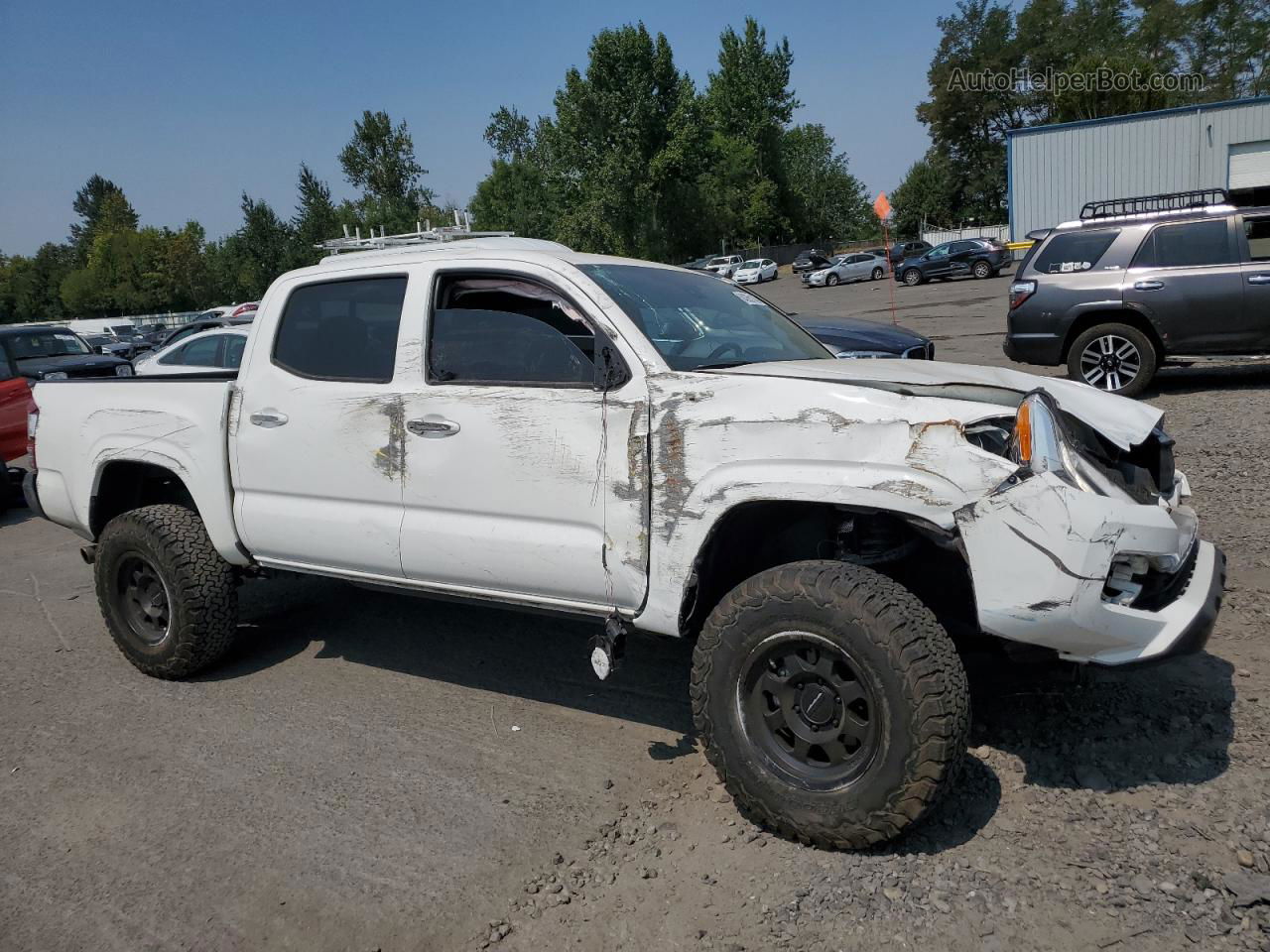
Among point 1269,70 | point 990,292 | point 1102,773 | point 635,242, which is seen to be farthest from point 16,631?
point 1269,70

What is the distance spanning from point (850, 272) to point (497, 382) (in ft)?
140

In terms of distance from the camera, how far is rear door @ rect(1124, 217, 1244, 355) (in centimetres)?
912

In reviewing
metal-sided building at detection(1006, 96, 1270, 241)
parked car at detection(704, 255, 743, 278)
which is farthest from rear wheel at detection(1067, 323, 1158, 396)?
parked car at detection(704, 255, 743, 278)

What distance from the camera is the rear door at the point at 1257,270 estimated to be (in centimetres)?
900

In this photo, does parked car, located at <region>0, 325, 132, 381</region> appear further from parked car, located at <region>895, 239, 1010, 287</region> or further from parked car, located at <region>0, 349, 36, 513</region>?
parked car, located at <region>895, 239, 1010, 287</region>

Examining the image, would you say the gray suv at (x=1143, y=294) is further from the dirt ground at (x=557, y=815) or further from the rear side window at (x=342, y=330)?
the rear side window at (x=342, y=330)

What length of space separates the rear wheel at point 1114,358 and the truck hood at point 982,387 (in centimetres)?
652

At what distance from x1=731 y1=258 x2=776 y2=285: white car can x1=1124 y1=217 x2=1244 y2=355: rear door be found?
40803mm

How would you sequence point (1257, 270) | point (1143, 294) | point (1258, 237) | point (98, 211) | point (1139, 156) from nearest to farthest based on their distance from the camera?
point (1257, 270)
point (1258, 237)
point (1143, 294)
point (1139, 156)
point (98, 211)

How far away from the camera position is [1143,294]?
30.8 feet

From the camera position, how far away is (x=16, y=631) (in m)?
5.84

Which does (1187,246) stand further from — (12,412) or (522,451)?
(12,412)

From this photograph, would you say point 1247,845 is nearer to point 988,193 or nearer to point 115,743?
point 115,743

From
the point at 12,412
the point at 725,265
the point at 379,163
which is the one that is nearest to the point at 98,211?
the point at 379,163
